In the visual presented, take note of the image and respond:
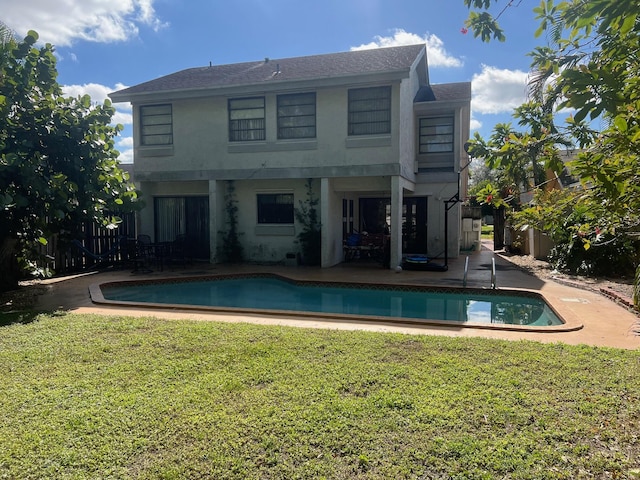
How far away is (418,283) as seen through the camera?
39.1ft

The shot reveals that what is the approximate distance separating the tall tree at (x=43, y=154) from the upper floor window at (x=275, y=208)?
6553mm

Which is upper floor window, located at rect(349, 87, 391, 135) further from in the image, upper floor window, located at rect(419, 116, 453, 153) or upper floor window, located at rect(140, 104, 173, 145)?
upper floor window, located at rect(140, 104, 173, 145)

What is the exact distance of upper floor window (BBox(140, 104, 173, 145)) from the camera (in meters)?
16.8

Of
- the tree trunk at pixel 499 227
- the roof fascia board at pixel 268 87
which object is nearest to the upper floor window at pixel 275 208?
the roof fascia board at pixel 268 87

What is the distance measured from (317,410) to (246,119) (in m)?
13.9

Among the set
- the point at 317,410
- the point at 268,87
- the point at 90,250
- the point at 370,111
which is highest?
the point at 268,87

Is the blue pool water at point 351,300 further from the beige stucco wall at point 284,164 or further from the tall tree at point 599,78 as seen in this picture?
the tall tree at point 599,78

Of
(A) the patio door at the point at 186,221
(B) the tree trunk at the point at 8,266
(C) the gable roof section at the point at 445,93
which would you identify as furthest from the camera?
(C) the gable roof section at the point at 445,93

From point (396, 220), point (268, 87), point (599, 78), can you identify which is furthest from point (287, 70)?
point (599, 78)

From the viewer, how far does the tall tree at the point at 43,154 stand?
8.49 metres

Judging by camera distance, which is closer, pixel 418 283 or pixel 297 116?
pixel 418 283

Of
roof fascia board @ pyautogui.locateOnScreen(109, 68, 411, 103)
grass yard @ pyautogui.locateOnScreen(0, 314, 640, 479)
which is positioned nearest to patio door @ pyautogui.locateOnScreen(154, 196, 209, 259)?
roof fascia board @ pyautogui.locateOnScreen(109, 68, 411, 103)

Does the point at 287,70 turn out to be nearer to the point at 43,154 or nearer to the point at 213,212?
the point at 213,212

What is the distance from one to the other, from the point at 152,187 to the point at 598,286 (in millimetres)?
16377
